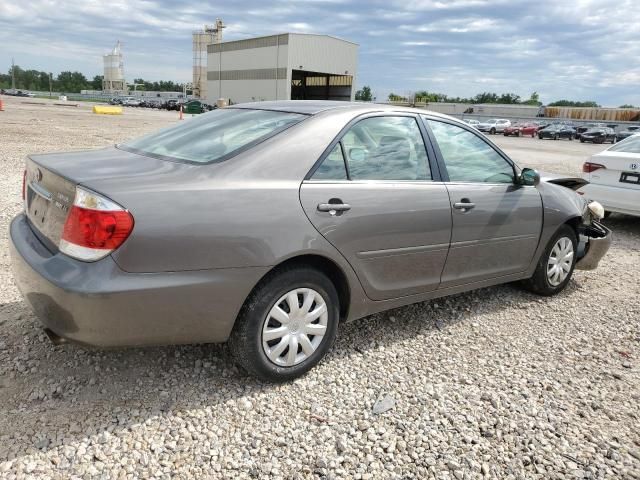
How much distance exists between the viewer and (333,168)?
3.10 meters

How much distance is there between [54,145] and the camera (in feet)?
46.7

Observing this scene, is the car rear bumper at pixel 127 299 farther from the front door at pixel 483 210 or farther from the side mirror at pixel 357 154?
the front door at pixel 483 210

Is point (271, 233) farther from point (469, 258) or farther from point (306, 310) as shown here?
point (469, 258)

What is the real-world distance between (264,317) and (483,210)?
1.93 metres

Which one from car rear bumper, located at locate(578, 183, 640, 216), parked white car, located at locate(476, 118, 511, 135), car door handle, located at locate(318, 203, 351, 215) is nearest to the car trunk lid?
car door handle, located at locate(318, 203, 351, 215)

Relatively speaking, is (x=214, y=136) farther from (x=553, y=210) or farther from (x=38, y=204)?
(x=553, y=210)

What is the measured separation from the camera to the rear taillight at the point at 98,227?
2.39m

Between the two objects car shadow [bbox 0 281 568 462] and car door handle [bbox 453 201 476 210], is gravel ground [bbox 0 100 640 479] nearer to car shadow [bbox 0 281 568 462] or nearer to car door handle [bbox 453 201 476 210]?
car shadow [bbox 0 281 568 462]

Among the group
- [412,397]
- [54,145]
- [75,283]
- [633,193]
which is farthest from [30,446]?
[54,145]

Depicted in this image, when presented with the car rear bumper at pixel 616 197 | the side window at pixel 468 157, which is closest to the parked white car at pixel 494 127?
the car rear bumper at pixel 616 197

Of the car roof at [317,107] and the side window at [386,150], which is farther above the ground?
the car roof at [317,107]

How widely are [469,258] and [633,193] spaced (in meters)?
4.67

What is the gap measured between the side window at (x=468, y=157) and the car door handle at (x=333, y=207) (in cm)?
107

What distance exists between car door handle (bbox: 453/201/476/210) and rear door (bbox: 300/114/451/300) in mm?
82
